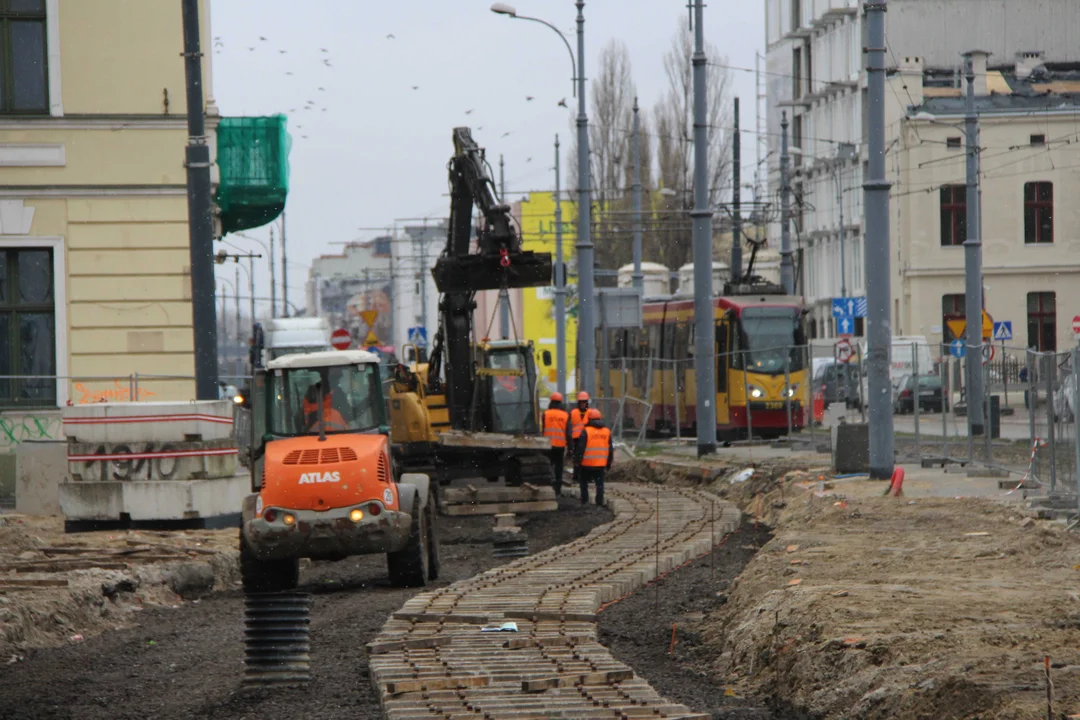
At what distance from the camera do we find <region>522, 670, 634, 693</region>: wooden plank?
8.71 m

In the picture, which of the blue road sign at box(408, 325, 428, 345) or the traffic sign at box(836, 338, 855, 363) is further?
the blue road sign at box(408, 325, 428, 345)

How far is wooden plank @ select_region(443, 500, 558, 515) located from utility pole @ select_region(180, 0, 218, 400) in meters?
7.17

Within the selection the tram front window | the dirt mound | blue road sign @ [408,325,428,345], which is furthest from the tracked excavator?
blue road sign @ [408,325,428,345]

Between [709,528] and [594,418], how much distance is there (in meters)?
5.82

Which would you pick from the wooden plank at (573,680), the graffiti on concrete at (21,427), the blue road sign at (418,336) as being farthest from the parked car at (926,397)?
the blue road sign at (418,336)

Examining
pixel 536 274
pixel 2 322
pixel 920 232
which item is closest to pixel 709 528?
pixel 536 274

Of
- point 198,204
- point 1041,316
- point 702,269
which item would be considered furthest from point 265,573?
point 1041,316

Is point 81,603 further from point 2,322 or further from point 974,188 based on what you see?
point 974,188

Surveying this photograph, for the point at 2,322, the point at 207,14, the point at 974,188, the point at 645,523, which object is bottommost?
the point at 645,523

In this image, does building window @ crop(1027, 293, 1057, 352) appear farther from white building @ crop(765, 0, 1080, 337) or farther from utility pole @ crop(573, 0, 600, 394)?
utility pole @ crop(573, 0, 600, 394)

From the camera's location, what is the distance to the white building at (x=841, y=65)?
2601 inches

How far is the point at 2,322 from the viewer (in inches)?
928

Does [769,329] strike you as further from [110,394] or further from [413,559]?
[413,559]

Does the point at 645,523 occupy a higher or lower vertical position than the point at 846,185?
lower
